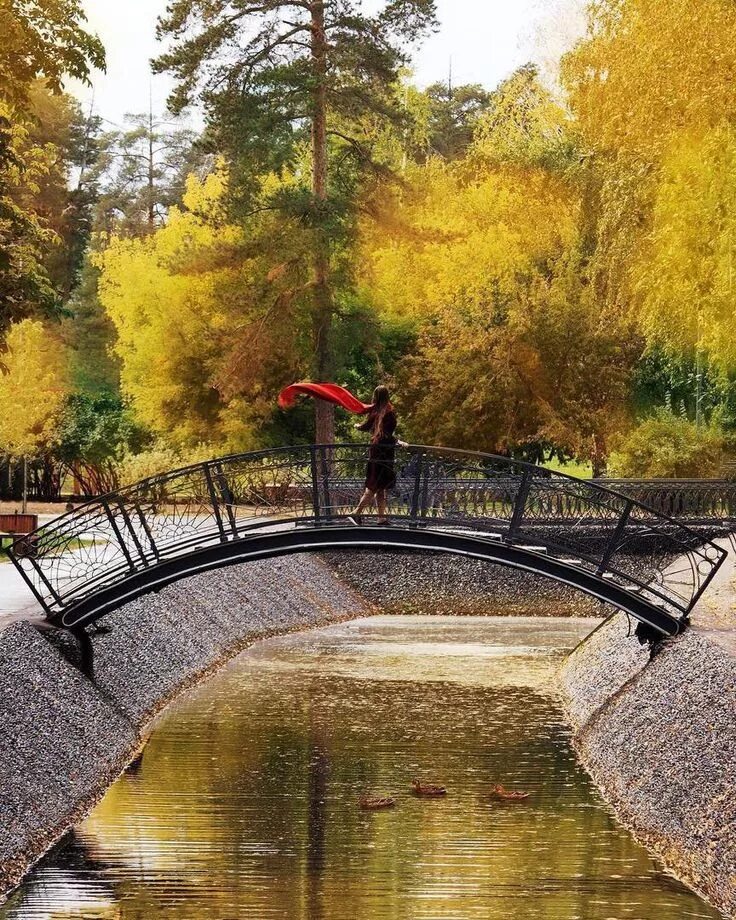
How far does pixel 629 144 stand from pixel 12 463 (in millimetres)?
25183

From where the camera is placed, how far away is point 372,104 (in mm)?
40906

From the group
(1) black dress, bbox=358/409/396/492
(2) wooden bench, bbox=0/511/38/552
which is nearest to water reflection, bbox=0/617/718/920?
(1) black dress, bbox=358/409/396/492

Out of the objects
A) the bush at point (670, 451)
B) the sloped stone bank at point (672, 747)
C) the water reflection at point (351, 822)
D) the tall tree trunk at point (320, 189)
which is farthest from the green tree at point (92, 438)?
the sloped stone bank at point (672, 747)

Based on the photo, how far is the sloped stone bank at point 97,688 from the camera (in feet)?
44.8

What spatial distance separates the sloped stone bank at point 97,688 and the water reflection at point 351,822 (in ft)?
0.94

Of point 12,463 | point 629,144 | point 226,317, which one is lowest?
point 12,463

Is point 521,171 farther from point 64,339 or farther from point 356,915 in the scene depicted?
point 356,915

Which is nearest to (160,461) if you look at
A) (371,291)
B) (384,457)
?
(371,291)

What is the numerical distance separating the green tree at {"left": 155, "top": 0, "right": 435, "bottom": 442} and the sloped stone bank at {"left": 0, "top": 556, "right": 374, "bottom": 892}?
557 inches

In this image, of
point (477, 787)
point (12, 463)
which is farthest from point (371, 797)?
point (12, 463)

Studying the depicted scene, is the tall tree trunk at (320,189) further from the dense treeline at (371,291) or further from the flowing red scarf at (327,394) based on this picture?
the flowing red scarf at (327,394)

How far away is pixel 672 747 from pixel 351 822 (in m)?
3.09

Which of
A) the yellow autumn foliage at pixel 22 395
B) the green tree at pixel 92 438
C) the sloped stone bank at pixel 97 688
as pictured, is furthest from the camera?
the green tree at pixel 92 438

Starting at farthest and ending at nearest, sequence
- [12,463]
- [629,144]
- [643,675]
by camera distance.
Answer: [12,463] → [629,144] → [643,675]
